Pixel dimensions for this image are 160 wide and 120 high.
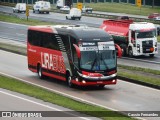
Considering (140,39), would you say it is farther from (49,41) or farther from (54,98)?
(54,98)

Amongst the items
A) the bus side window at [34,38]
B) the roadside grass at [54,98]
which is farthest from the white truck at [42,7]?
the roadside grass at [54,98]

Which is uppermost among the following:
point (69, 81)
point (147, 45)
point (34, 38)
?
point (34, 38)

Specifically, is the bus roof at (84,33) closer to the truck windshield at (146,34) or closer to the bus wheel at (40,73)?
the bus wheel at (40,73)

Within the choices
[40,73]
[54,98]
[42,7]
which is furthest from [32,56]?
[42,7]

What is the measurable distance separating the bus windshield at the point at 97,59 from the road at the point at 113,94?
1.16m

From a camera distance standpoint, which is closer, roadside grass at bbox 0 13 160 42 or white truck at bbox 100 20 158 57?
white truck at bbox 100 20 158 57

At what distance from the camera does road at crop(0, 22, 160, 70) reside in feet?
138

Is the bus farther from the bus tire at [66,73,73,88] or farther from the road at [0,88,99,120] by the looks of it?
the road at [0,88,99,120]

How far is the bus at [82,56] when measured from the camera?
1113 inches

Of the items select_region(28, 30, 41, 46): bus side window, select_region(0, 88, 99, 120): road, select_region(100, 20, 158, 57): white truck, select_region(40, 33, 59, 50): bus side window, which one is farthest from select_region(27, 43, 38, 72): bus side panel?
select_region(100, 20, 158, 57): white truck

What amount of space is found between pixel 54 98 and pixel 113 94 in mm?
3710

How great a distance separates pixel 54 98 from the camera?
2480 centimetres

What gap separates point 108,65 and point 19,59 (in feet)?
49.6

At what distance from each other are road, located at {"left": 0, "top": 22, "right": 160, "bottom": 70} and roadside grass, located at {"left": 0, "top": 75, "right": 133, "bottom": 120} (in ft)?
41.5
